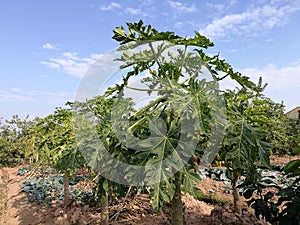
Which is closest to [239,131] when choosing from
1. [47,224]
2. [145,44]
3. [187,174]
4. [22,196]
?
[187,174]

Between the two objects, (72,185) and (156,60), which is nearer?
(156,60)

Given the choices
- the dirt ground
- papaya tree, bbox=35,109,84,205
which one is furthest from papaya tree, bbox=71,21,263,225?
the dirt ground

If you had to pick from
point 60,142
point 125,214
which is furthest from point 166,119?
point 125,214

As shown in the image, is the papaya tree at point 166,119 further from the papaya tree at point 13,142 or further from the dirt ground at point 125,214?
the papaya tree at point 13,142

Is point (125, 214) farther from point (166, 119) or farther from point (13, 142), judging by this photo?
point (13, 142)

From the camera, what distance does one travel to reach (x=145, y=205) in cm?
538

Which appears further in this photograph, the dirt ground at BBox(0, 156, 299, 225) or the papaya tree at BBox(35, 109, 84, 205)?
the dirt ground at BBox(0, 156, 299, 225)

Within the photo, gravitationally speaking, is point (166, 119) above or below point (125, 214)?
above

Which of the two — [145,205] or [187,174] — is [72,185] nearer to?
[145,205]

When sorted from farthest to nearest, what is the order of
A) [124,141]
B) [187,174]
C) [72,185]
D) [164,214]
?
1. [72,185]
2. [164,214]
3. [124,141]
4. [187,174]

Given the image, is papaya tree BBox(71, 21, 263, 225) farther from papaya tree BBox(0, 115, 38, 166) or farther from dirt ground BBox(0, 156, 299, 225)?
papaya tree BBox(0, 115, 38, 166)

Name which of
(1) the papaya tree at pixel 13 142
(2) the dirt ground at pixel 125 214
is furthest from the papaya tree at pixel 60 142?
(1) the papaya tree at pixel 13 142

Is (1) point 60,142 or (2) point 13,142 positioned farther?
(2) point 13,142

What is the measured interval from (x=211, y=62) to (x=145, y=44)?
57cm
